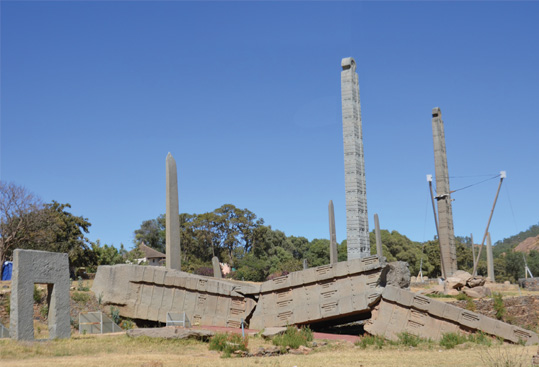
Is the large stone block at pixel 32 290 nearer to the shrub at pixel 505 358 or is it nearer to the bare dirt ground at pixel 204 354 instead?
the bare dirt ground at pixel 204 354

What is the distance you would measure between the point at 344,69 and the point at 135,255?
29619mm

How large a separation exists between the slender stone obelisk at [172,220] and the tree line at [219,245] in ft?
43.3

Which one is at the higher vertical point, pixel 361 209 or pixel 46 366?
pixel 361 209

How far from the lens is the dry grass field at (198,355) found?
9477 millimetres

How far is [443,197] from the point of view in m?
24.6

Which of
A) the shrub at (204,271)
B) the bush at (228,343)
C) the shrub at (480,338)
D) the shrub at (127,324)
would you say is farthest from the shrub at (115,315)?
the shrub at (204,271)

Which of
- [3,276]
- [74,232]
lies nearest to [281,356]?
[3,276]

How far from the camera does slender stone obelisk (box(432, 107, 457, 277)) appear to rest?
79.7 ft

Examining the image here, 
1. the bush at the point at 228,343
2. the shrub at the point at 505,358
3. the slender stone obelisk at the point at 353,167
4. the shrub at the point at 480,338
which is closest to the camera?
the shrub at the point at 505,358

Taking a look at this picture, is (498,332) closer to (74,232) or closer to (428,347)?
(428,347)

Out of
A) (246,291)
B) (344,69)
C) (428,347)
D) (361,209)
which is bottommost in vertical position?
(428,347)

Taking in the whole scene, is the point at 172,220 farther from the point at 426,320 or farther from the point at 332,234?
the point at 426,320

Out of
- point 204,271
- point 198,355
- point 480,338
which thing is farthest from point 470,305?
point 204,271

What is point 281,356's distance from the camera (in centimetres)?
1079
